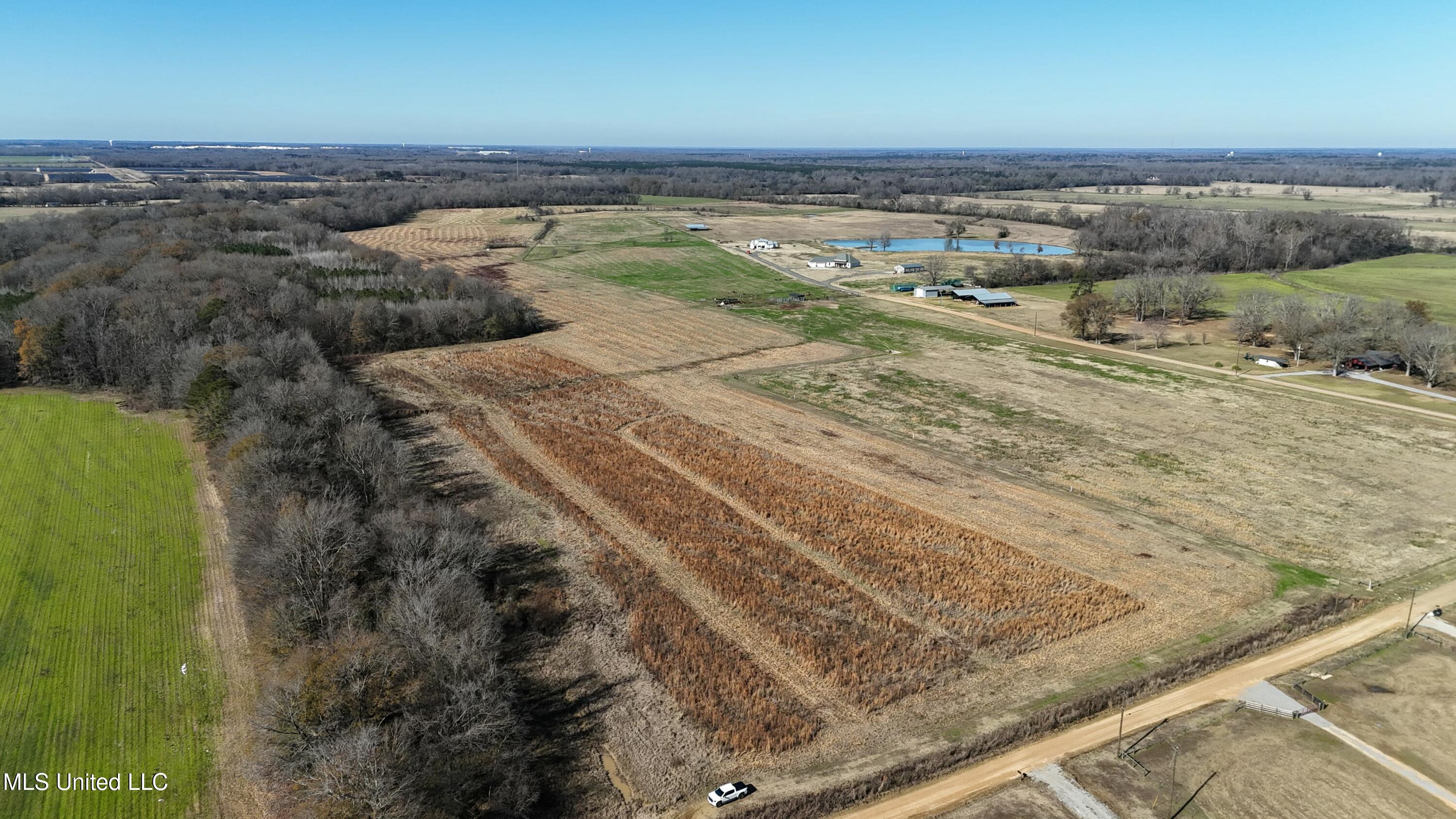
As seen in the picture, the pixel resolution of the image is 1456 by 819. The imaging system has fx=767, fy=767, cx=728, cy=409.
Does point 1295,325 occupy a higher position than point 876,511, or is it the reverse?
point 1295,325

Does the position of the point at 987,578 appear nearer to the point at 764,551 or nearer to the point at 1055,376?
the point at 764,551

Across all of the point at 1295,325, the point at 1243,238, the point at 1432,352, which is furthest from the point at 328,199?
the point at 1432,352

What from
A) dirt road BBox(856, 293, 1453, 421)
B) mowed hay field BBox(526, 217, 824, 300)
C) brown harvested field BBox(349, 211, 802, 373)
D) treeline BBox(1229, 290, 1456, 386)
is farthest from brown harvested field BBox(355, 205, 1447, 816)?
mowed hay field BBox(526, 217, 824, 300)

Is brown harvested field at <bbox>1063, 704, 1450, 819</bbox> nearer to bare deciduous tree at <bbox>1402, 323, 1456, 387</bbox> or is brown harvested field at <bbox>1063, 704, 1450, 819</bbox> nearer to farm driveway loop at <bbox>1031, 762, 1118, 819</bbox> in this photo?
farm driveway loop at <bbox>1031, 762, 1118, 819</bbox>

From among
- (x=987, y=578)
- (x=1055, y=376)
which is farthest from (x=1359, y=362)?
(x=987, y=578)

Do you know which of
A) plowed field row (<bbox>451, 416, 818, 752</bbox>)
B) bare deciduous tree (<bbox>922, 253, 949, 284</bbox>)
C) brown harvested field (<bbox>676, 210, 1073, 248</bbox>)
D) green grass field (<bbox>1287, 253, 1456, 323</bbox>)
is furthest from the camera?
brown harvested field (<bbox>676, 210, 1073, 248</bbox>)

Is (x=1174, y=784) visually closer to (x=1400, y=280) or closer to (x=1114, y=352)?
(x=1114, y=352)
